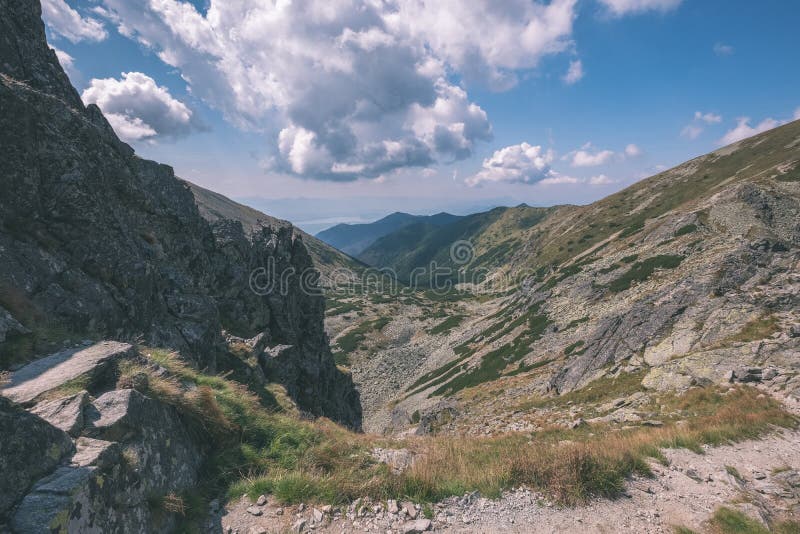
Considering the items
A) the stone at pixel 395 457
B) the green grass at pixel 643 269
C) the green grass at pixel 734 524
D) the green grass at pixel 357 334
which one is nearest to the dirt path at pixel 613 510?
the green grass at pixel 734 524

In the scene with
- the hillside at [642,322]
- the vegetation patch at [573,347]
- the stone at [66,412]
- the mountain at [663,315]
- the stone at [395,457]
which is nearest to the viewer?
the stone at [66,412]

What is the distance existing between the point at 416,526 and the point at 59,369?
9291mm

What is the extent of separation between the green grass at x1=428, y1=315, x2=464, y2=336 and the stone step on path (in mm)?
122564

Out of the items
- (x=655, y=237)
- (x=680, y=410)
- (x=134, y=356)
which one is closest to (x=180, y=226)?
(x=134, y=356)

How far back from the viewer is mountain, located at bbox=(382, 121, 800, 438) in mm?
23844

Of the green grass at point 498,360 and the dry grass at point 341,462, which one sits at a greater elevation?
the dry grass at point 341,462

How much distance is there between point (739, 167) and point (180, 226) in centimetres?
15290

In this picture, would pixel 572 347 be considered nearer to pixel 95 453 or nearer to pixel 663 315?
pixel 663 315

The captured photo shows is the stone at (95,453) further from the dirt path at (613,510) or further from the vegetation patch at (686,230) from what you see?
the vegetation patch at (686,230)

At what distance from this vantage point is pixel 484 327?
346 feet

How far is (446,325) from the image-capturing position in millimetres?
136875

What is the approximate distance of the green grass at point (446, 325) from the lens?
428ft

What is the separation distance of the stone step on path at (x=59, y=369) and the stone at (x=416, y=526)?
813 cm

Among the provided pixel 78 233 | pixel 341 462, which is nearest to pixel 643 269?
pixel 341 462
